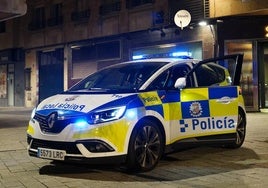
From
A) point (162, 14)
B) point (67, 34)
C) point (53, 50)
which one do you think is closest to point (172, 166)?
point (162, 14)

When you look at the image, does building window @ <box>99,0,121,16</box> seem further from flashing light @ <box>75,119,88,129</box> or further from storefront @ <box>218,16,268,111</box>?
flashing light @ <box>75,119,88,129</box>

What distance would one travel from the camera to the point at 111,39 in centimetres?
2405

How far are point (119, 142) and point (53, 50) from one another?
23.3m

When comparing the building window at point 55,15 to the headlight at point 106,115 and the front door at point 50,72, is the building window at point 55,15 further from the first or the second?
the headlight at point 106,115

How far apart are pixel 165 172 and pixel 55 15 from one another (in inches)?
909

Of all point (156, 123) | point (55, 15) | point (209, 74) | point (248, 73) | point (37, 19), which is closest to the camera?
point (156, 123)

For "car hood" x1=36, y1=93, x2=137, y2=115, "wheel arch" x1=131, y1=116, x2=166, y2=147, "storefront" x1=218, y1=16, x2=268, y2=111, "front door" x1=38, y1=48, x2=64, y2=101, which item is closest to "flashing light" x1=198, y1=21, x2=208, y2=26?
"storefront" x1=218, y1=16, x2=268, y2=111

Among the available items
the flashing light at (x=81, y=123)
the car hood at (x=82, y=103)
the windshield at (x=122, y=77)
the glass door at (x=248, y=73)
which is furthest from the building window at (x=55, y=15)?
the flashing light at (x=81, y=123)

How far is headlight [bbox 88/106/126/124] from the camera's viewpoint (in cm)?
617

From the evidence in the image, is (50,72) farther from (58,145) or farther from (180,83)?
(58,145)

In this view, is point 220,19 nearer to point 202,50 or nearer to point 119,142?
point 202,50

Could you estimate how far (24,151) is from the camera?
8930 millimetres

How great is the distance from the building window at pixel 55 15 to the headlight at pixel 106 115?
2215cm

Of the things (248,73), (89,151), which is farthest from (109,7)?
(89,151)
